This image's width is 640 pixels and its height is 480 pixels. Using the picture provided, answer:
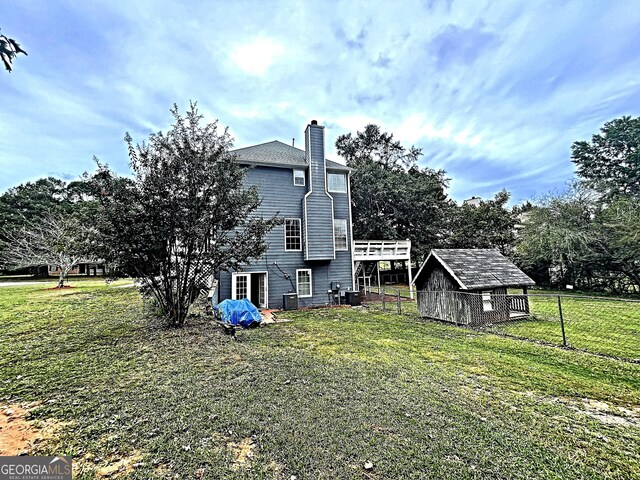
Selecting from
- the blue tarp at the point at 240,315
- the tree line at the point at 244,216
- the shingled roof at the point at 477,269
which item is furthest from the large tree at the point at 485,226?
the blue tarp at the point at 240,315

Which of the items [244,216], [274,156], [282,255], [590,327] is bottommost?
[590,327]

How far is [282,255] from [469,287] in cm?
812

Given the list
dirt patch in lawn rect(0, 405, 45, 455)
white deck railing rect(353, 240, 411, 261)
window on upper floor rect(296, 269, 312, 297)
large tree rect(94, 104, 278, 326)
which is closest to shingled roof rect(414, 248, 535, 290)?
white deck railing rect(353, 240, 411, 261)

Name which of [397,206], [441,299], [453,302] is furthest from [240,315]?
[397,206]

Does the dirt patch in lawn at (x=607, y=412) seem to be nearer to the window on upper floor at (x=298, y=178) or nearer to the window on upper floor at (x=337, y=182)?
the window on upper floor at (x=298, y=178)

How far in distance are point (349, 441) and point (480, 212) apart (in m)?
28.9

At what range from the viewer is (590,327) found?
8836mm

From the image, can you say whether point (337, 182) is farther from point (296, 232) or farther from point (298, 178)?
point (296, 232)

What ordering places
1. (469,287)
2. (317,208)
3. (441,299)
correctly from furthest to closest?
(317,208) → (441,299) → (469,287)

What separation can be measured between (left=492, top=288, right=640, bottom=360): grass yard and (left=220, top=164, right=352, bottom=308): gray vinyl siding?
25.2 feet

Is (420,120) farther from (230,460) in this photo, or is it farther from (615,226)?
(230,460)

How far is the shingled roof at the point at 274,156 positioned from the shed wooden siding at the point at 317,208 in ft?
2.29

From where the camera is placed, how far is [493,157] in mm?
22047

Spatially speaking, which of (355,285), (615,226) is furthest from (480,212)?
(355,285)
